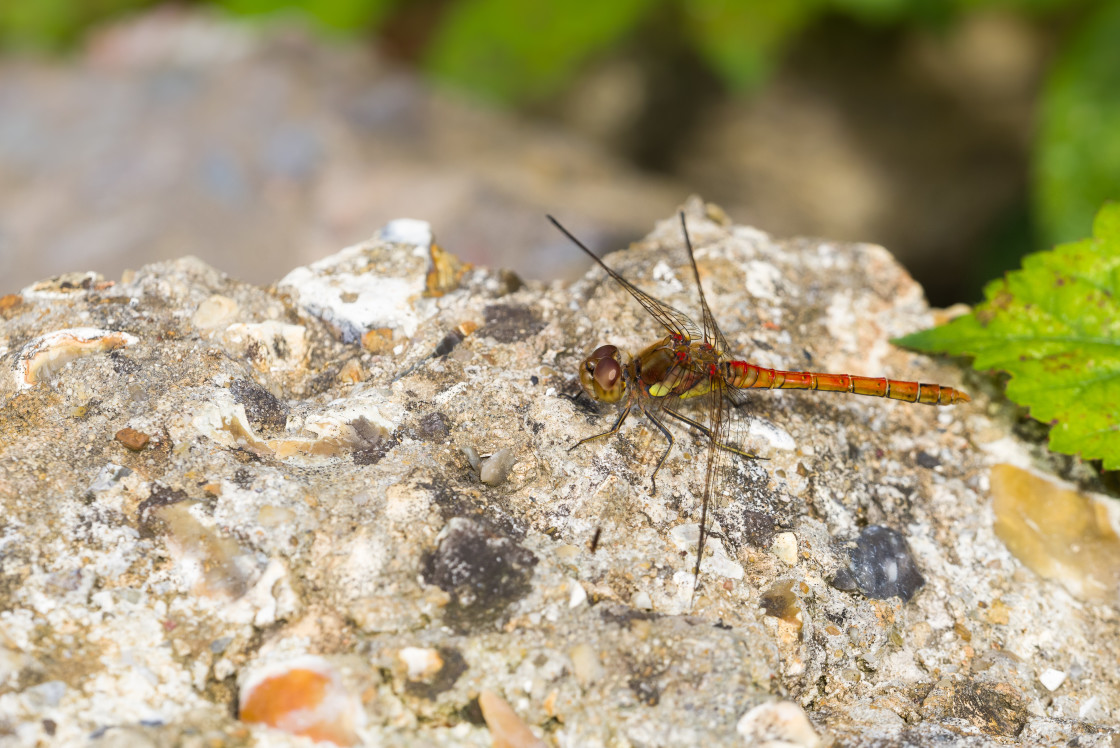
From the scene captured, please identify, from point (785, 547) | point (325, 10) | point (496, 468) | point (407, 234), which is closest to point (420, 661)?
point (496, 468)

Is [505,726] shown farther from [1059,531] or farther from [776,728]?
[1059,531]

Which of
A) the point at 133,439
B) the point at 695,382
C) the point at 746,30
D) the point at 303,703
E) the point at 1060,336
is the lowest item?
the point at 303,703

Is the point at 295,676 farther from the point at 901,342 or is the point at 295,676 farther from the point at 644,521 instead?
the point at 901,342

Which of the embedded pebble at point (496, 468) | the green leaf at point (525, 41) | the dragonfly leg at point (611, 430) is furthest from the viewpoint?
the green leaf at point (525, 41)

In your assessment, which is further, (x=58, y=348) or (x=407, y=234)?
(x=407, y=234)

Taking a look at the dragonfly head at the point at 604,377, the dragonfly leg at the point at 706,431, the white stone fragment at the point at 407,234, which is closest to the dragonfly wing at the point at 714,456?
the dragonfly leg at the point at 706,431

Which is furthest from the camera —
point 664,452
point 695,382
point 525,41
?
point 525,41

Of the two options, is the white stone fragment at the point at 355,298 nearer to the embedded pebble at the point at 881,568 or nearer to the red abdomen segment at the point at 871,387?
the red abdomen segment at the point at 871,387

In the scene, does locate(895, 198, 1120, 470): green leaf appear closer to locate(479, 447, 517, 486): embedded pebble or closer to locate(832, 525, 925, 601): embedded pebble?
locate(832, 525, 925, 601): embedded pebble
